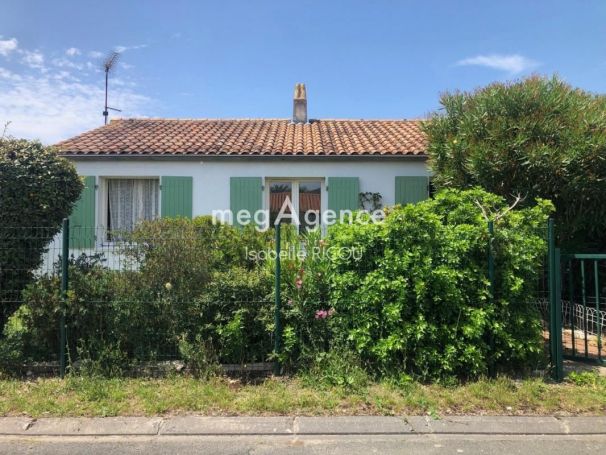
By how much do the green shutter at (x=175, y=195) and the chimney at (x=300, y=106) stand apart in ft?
15.7

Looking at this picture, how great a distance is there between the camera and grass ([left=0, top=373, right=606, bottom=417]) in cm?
448

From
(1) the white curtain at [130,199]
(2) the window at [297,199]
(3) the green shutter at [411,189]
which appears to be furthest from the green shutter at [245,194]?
(3) the green shutter at [411,189]

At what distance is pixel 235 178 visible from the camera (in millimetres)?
10438

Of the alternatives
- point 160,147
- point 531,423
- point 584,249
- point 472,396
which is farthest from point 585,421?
point 160,147

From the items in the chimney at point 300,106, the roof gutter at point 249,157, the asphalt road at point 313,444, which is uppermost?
the chimney at point 300,106

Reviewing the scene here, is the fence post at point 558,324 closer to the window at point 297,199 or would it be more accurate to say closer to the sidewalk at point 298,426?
the sidewalk at point 298,426

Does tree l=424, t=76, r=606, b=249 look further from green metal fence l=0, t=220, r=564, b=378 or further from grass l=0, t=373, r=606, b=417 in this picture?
grass l=0, t=373, r=606, b=417

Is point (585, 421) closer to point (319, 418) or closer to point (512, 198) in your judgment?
point (319, 418)

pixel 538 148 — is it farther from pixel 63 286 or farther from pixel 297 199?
pixel 63 286

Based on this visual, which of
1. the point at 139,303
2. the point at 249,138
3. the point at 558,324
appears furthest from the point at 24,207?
the point at 249,138

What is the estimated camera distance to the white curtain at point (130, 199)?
35.2 feet

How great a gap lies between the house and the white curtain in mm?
22

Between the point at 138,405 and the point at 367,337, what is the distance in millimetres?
2513

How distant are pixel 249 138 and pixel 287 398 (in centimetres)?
821
